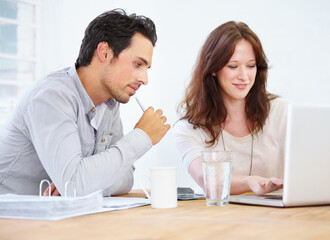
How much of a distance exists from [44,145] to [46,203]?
43cm

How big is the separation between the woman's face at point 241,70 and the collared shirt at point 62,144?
587 mm

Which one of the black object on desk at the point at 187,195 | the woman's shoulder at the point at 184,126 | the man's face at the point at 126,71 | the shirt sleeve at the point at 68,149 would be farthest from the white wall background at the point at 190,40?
the black object on desk at the point at 187,195

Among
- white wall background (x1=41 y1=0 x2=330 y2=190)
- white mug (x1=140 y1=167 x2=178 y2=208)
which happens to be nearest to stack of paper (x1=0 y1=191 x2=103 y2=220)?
white mug (x1=140 y1=167 x2=178 y2=208)

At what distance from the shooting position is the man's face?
1.76 m

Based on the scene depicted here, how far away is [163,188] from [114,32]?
2.73 ft

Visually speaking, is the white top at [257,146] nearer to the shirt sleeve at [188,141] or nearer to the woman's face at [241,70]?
the shirt sleeve at [188,141]

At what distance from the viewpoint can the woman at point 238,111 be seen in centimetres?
198

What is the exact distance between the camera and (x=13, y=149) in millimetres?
1578

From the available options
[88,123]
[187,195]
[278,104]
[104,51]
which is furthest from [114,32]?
[278,104]

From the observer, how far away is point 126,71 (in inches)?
69.4

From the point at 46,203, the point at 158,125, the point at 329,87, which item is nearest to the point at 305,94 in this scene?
the point at 329,87

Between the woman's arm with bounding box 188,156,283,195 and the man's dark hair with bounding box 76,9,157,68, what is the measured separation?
1.79 ft

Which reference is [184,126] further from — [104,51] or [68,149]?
[68,149]

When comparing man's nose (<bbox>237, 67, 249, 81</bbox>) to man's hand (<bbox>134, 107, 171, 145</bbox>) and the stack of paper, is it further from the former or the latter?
the stack of paper
